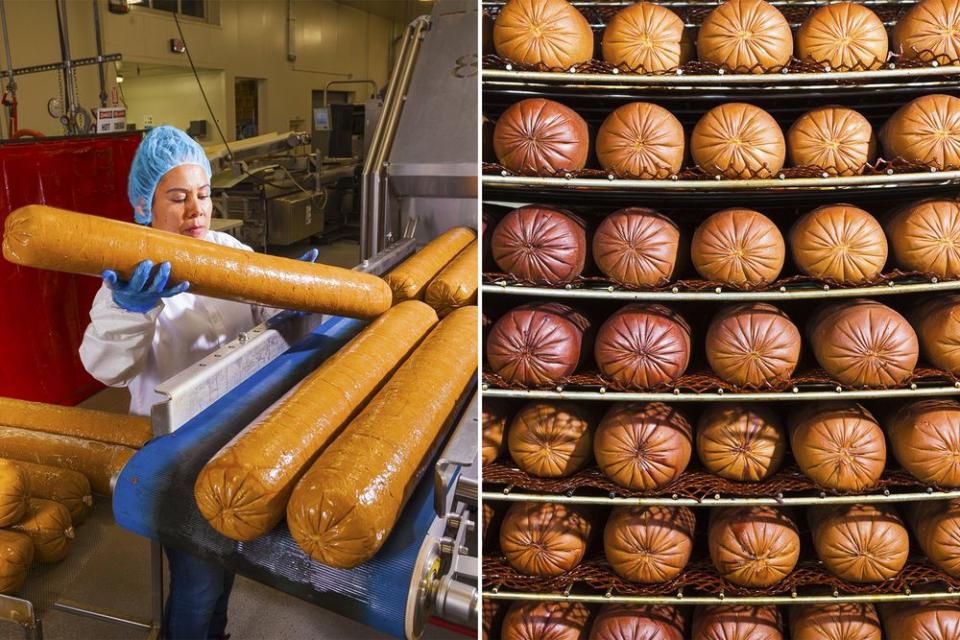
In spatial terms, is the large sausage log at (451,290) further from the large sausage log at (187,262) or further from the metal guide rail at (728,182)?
the metal guide rail at (728,182)

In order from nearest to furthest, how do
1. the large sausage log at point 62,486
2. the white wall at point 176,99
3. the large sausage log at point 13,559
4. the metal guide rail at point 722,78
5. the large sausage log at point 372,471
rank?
1. the large sausage log at point 372,471
2. the metal guide rail at point 722,78
3. the large sausage log at point 13,559
4. the large sausage log at point 62,486
5. the white wall at point 176,99

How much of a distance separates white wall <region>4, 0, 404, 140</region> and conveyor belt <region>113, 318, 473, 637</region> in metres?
7.27

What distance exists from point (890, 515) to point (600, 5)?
6.32 ft

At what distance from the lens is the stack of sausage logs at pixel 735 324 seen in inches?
82.5

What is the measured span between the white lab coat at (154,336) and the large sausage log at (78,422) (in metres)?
0.07

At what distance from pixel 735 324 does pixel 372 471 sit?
1.26 metres

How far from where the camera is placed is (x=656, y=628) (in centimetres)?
246

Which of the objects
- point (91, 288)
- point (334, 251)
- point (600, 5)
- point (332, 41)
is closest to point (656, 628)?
point (600, 5)

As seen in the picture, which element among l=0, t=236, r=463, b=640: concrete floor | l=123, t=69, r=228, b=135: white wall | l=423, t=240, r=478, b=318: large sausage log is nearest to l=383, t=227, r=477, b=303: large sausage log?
→ l=423, t=240, r=478, b=318: large sausage log

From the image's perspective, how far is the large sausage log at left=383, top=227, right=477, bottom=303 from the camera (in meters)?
2.65

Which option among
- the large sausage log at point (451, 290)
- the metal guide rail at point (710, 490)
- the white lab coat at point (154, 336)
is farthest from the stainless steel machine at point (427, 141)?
the metal guide rail at point (710, 490)

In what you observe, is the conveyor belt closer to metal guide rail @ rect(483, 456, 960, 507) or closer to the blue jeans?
the blue jeans

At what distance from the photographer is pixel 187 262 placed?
70.9 inches

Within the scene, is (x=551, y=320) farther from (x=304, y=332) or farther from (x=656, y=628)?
(x=656, y=628)
